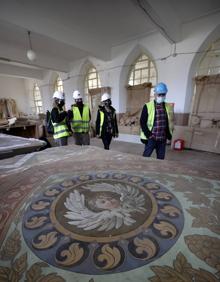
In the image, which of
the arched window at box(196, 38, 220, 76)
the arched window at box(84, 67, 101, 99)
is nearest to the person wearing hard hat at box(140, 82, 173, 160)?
the arched window at box(196, 38, 220, 76)

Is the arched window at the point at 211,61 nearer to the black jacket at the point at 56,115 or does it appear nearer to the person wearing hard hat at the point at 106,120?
the person wearing hard hat at the point at 106,120

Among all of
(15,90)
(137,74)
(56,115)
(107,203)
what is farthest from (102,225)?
(15,90)

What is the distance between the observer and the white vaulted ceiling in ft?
9.89

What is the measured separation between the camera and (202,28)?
3865mm

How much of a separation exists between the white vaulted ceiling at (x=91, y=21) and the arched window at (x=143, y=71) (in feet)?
2.81

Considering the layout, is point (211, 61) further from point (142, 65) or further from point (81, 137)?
point (81, 137)

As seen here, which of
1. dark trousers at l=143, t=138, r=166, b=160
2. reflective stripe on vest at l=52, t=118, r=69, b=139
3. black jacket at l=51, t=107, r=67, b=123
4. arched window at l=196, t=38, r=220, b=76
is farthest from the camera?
arched window at l=196, t=38, r=220, b=76

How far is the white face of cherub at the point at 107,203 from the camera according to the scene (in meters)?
0.74

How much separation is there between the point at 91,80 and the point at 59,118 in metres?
5.17

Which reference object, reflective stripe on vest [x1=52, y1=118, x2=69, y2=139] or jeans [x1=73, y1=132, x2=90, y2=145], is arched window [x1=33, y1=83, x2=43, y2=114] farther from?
reflective stripe on vest [x1=52, y1=118, x2=69, y2=139]

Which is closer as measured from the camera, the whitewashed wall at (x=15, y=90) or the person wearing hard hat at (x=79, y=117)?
the person wearing hard hat at (x=79, y=117)

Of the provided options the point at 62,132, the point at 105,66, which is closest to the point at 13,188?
the point at 62,132

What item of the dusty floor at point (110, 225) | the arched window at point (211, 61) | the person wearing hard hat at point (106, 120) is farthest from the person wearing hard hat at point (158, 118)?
the arched window at point (211, 61)

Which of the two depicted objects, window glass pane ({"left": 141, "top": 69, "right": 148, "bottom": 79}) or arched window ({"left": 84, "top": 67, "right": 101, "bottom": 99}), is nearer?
window glass pane ({"left": 141, "top": 69, "right": 148, "bottom": 79})
